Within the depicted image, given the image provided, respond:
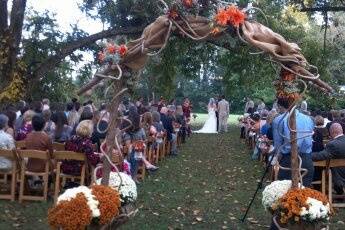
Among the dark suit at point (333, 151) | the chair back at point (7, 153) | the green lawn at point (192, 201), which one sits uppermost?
the dark suit at point (333, 151)

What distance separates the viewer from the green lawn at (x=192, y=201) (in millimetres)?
8727

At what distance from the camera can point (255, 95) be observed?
54.2 m

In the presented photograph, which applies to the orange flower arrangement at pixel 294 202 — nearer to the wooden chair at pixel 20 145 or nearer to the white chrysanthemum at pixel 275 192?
the white chrysanthemum at pixel 275 192

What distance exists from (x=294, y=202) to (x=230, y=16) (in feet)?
7.31

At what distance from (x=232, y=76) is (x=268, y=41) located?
1665 cm

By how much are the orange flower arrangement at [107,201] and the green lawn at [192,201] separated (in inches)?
88.2

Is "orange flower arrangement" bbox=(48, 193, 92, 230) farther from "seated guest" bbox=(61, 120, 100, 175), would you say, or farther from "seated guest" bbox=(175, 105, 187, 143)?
"seated guest" bbox=(175, 105, 187, 143)

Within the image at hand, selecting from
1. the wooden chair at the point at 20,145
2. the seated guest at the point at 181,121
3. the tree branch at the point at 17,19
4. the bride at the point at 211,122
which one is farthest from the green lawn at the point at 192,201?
the bride at the point at 211,122

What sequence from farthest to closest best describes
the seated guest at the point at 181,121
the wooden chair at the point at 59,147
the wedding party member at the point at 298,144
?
1. the seated guest at the point at 181,121
2. the wooden chair at the point at 59,147
3. the wedding party member at the point at 298,144

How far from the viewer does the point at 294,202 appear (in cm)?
614

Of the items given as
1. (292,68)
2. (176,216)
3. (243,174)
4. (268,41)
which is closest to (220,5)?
(268,41)

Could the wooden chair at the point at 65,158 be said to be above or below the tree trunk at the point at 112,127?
below

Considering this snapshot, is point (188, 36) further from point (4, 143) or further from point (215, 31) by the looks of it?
point (4, 143)

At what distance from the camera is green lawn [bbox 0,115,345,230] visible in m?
8.73
